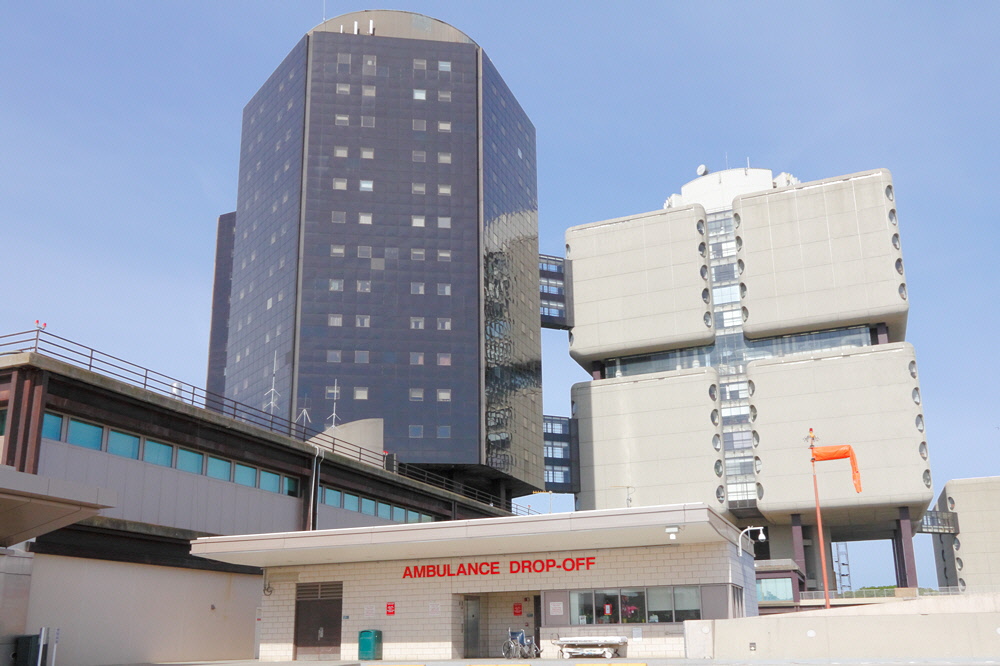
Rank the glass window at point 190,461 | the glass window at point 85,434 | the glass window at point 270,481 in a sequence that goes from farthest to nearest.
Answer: the glass window at point 270,481 < the glass window at point 190,461 < the glass window at point 85,434

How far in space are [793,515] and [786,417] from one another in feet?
34.8

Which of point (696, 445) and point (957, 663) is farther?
point (696, 445)

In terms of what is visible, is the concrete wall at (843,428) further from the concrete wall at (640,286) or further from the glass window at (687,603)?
the glass window at (687,603)

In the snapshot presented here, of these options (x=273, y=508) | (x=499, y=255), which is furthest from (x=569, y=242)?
(x=273, y=508)

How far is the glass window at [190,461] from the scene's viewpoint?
40656 mm

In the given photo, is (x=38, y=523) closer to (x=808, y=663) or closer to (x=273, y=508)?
(x=273, y=508)

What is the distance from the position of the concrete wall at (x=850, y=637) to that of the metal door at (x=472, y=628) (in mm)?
9273

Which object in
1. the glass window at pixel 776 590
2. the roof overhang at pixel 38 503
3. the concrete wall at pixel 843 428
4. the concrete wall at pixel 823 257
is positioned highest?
the concrete wall at pixel 823 257

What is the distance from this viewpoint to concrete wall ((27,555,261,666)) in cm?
3406

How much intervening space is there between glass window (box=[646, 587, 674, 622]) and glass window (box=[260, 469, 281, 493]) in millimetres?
20727

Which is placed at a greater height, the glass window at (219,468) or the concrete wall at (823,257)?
the concrete wall at (823,257)

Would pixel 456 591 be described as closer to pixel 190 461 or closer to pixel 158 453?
pixel 190 461

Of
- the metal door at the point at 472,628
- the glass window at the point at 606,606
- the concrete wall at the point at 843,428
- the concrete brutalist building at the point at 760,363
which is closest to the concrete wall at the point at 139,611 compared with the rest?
the metal door at the point at 472,628

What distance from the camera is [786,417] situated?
344 feet
